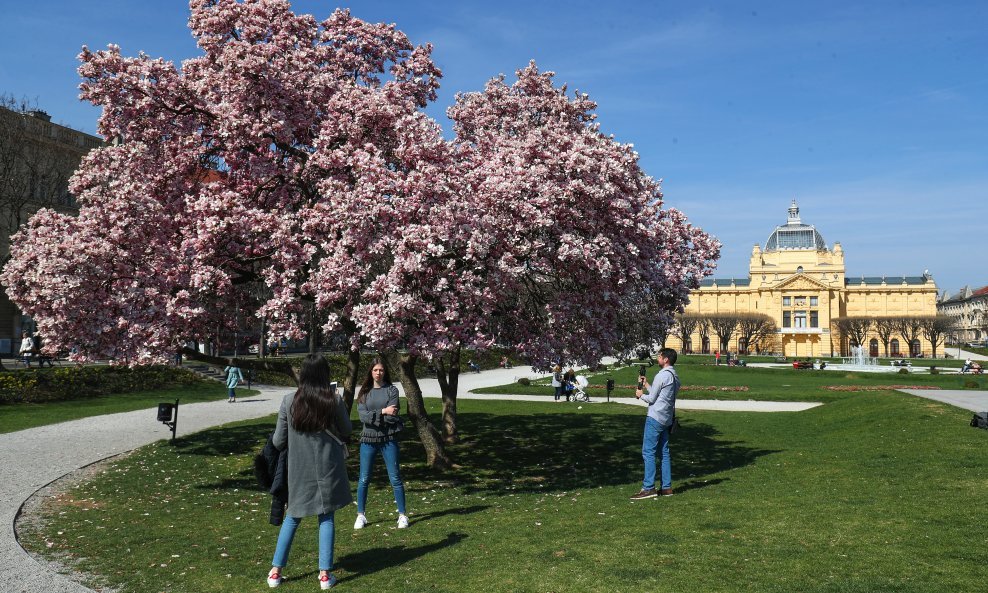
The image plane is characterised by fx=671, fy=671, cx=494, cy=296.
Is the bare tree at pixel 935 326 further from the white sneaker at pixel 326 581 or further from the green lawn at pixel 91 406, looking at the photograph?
the white sneaker at pixel 326 581

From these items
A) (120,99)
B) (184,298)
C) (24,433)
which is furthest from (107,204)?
(24,433)

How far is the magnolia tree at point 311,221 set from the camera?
11.6m

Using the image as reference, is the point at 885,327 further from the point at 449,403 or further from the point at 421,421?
the point at 421,421

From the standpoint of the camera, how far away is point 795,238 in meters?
141

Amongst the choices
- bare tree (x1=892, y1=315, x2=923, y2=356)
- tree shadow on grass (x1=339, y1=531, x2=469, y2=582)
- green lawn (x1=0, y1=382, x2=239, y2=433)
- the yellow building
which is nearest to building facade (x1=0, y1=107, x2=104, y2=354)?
green lawn (x1=0, y1=382, x2=239, y2=433)

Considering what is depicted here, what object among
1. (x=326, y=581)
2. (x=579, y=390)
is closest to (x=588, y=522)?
(x=326, y=581)

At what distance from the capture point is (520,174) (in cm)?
1187

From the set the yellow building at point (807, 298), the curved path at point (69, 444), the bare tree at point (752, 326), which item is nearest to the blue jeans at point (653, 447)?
the curved path at point (69, 444)

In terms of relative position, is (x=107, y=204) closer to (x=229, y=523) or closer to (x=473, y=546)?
(x=229, y=523)

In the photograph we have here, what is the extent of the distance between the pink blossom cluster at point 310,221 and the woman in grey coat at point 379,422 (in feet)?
4.52

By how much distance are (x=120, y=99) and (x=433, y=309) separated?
7637 mm

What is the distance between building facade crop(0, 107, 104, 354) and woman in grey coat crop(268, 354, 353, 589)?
34.6 m

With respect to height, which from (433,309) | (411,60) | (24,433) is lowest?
(24,433)

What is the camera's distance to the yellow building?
12875 centimetres
